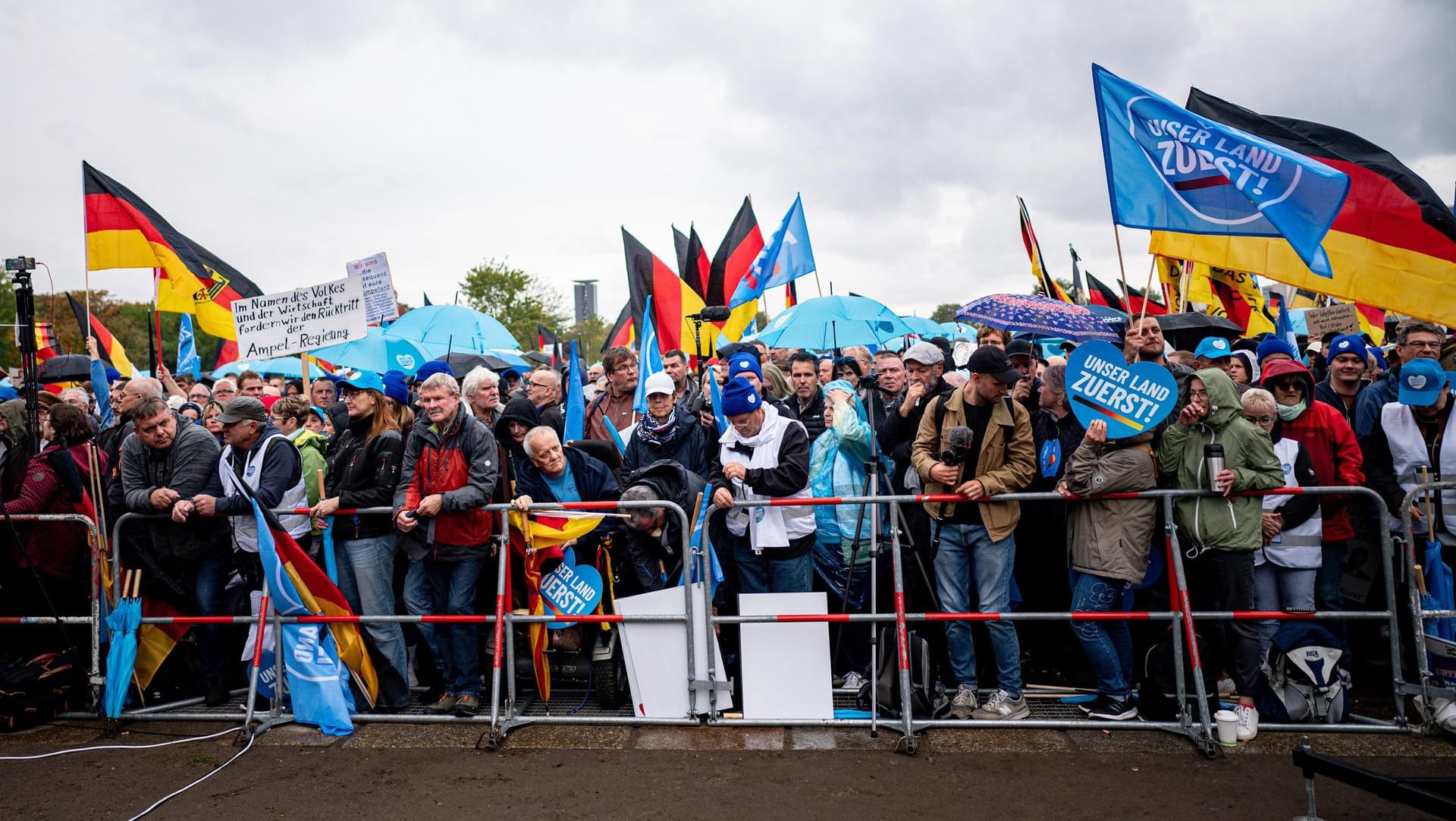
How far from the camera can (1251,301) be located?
11.3 meters

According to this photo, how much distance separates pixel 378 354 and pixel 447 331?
1.20 metres

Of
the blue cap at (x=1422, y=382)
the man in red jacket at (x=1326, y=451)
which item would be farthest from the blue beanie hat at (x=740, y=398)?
the blue cap at (x=1422, y=382)

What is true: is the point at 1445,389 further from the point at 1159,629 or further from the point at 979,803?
the point at 979,803

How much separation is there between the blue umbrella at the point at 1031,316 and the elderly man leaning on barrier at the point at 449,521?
408 cm

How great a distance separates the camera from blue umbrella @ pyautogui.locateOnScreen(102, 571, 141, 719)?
5957mm

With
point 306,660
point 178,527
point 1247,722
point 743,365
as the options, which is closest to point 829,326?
point 743,365

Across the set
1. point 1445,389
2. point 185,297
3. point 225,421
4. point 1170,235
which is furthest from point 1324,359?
point 185,297

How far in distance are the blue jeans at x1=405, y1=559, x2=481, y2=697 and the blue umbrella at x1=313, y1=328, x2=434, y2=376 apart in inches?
236

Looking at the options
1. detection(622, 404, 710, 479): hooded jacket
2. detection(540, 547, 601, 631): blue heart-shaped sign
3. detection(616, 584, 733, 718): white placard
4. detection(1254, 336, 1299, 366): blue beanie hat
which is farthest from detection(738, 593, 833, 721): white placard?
detection(1254, 336, 1299, 366): blue beanie hat

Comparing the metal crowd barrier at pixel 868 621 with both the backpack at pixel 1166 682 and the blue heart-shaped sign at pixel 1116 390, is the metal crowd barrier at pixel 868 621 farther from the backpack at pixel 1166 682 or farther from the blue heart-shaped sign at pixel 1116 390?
the blue heart-shaped sign at pixel 1116 390

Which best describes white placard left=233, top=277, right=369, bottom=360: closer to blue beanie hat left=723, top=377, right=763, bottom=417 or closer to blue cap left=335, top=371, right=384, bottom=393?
blue cap left=335, top=371, right=384, bottom=393

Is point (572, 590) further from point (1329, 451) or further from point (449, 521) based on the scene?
point (1329, 451)

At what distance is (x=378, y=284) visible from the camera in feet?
30.5

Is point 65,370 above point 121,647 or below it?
above
